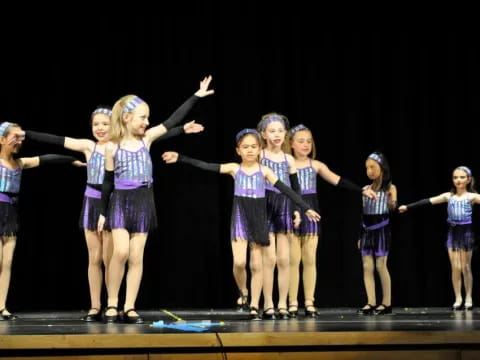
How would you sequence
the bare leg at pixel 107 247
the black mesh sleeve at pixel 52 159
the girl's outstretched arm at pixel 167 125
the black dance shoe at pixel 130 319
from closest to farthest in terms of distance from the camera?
the black dance shoe at pixel 130 319 → the girl's outstretched arm at pixel 167 125 → the bare leg at pixel 107 247 → the black mesh sleeve at pixel 52 159

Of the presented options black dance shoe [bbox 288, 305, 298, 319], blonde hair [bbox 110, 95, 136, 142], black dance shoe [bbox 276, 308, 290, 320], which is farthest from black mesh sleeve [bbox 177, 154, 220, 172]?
black dance shoe [bbox 288, 305, 298, 319]

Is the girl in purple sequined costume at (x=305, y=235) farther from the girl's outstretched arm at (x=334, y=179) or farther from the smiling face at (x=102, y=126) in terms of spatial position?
the smiling face at (x=102, y=126)

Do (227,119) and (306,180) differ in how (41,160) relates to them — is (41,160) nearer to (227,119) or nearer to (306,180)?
(306,180)

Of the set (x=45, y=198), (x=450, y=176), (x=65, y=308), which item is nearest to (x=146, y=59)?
(x=45, y=198)

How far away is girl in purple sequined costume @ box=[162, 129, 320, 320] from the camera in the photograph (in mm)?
5754

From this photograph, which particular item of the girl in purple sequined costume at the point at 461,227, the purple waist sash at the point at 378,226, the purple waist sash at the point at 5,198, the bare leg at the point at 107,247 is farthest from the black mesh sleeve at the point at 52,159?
the girl in purple sequined costume at the point at 461,227

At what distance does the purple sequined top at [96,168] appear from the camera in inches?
237

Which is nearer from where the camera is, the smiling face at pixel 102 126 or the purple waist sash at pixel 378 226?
the smiling face at pixel 102 126

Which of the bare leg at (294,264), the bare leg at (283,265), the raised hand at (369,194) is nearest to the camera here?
the bare leg at (283,265)

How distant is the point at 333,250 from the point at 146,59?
283 cm

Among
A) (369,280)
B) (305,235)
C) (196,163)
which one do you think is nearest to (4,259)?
(196,163)

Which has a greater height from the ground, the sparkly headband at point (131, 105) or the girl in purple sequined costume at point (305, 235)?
the sparkly headband at point (131, 105)

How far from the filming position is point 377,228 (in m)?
6.94

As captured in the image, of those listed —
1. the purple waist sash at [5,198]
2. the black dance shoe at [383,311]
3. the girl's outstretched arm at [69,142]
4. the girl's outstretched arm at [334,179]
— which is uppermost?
the girl's outstretched arm at [69,142]
